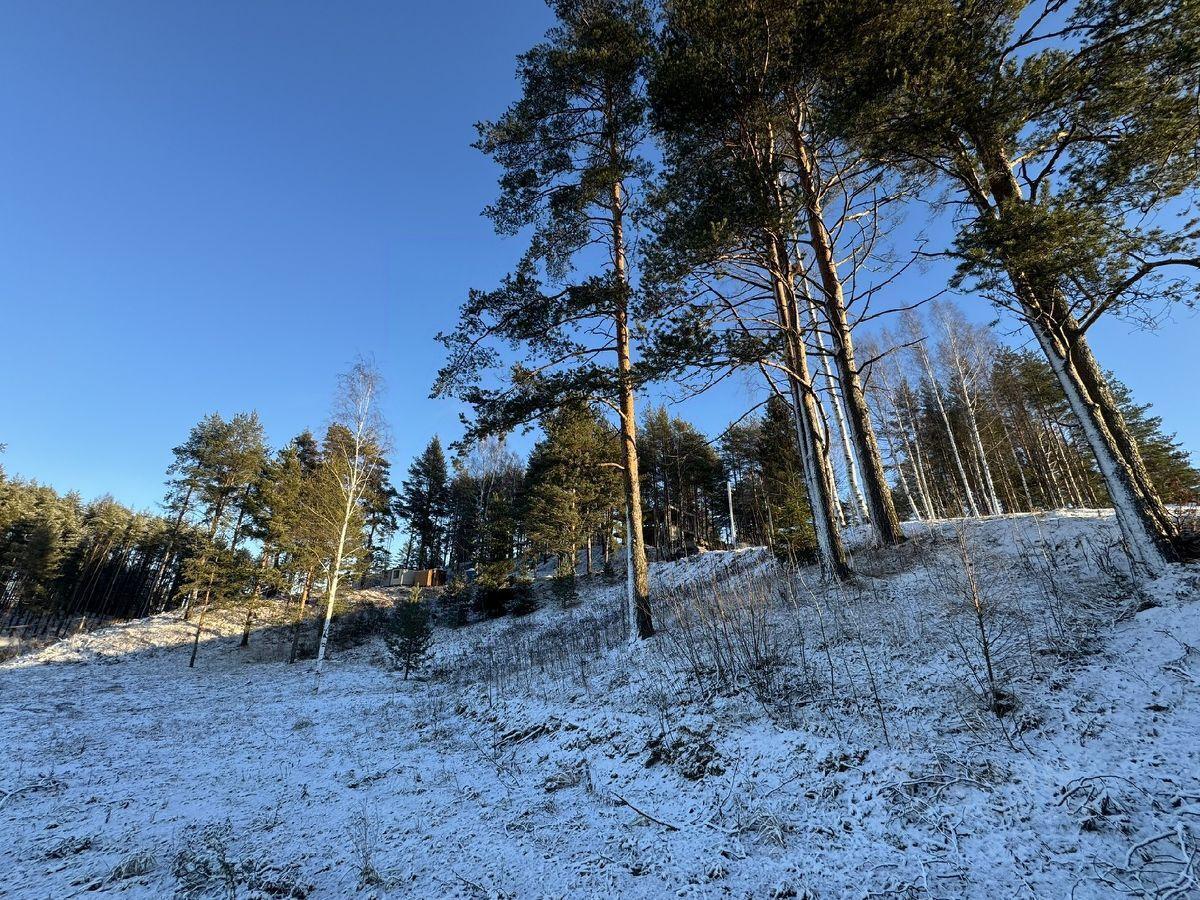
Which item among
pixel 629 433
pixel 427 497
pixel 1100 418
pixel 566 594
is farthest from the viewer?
pixel 427 497

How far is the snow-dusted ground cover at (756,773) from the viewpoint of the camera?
2.96 meters

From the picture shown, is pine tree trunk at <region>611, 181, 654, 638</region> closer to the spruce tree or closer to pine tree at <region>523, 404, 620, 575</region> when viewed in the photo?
pine tree at <region>523, 404, 620, 575</region>

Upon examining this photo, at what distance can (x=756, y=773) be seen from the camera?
418 cm

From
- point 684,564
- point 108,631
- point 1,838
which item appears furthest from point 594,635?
point 108,631

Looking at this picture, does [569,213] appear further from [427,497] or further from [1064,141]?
[427,497]

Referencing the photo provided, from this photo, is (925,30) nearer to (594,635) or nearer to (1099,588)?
(1099,588)

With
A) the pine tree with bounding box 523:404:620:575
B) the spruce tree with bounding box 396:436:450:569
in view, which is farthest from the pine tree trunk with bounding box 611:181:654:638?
the spruce tree with bounding box 396:436:450:569

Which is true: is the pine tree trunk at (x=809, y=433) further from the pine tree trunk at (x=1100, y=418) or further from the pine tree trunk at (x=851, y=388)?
the pine tree trunk at (x=1100, y=418)

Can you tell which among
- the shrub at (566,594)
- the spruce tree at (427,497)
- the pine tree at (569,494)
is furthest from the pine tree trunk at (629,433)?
the spruce tree at (427,497)

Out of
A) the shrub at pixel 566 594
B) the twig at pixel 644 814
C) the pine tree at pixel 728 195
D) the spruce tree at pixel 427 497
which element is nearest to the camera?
the twig at pixel 644 814

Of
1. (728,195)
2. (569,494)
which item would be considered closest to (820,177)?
(728,195)

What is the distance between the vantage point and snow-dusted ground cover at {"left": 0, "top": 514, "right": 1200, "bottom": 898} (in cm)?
296

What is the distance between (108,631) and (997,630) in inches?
1430

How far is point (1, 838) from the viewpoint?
14.8 ft
